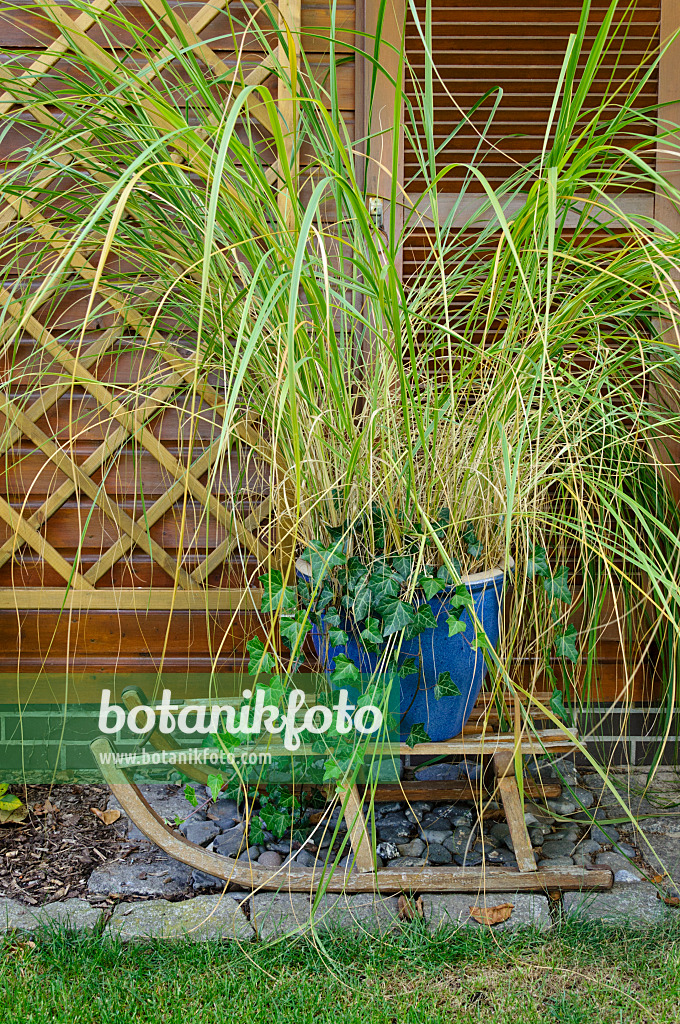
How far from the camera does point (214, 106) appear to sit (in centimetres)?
123

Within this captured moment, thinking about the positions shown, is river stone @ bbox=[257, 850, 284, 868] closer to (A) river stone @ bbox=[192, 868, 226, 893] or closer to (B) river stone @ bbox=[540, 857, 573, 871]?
(A) river stone @ bbox=[192, 868, 226, 893]

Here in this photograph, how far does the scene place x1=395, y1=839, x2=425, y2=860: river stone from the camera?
1.49 metres

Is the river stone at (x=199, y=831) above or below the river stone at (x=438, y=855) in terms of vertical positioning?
below

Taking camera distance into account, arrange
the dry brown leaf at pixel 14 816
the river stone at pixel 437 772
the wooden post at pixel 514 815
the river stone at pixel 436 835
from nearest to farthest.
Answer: the wooden post at pixel 514 815 → the river stone at pixel 436 835 → the dry brown leaf at pixel 14 816 → the river stone at pixel 437 772

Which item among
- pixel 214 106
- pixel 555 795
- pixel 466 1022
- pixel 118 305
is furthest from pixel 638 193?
pixel 466 1022

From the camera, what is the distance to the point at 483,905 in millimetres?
1279

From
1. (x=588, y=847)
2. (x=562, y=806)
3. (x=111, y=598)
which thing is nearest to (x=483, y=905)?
(x=588, y=847)

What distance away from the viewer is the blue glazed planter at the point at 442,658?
1.32 meters

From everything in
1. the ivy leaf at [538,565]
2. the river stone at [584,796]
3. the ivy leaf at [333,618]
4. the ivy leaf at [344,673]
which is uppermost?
the ivy leaf at [538,565]

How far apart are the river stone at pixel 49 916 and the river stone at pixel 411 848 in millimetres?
591

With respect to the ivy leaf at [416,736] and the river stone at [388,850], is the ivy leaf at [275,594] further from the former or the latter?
the river stone at [388,850]

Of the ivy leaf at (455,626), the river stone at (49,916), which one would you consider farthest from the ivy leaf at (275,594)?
the river stone at (49,916)

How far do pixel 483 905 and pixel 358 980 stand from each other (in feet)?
0.88

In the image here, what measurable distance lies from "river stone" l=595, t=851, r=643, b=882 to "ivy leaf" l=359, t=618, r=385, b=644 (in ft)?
2.30
